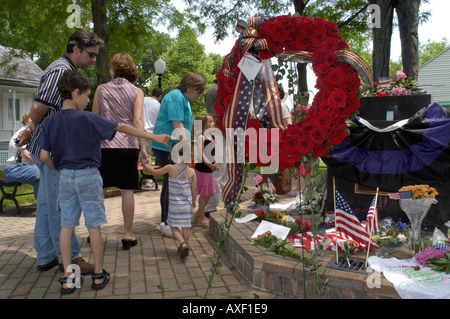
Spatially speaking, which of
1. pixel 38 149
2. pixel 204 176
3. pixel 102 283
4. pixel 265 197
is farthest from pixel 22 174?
pixel 265 197

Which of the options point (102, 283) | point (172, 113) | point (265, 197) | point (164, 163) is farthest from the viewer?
point (265, 197)

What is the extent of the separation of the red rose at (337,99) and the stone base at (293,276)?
123cm

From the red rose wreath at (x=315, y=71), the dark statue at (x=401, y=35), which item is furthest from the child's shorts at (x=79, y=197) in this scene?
the dark statue at (x=401, y=35)

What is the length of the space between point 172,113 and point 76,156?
1.53m

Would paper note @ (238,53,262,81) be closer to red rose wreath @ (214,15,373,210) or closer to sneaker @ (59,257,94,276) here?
red rose wreath @ (214,15,373,210)

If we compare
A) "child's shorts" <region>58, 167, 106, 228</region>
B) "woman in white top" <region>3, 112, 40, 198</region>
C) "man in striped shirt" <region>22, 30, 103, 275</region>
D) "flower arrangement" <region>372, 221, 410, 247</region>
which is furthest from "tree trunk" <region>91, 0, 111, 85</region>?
"flower arrangement" <region>372, 221, 410, 247</region>

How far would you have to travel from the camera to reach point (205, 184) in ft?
17.3

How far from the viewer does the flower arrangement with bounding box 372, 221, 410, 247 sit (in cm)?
361

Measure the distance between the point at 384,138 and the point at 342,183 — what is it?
2.57ft

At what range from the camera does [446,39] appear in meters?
55.6

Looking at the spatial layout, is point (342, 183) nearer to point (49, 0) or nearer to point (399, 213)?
point (399, 213)

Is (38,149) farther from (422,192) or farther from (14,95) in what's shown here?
(14,95)

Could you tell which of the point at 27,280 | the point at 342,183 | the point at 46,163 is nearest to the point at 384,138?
the point at 342,183

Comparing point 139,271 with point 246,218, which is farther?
point 246,218
